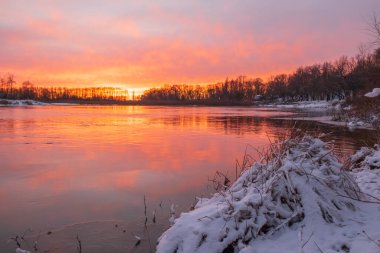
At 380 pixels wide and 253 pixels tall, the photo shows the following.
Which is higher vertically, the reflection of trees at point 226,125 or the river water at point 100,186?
the reflection of trees at point 226,125

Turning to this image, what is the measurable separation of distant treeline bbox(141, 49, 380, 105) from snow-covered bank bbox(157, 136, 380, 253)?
51630mm

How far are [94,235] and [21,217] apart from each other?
5.43ft

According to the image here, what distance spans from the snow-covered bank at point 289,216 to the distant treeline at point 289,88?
51630 millimetres

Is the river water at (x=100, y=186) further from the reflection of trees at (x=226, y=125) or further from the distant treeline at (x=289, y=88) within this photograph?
the distant treeline at (x=289, y=88)

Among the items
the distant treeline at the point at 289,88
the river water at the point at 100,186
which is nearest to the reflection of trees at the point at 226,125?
the river water at the point at 100,186

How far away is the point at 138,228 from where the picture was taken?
6.44 meters

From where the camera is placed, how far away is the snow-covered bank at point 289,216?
184 inches

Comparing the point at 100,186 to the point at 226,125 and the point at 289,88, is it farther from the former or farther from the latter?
the point at 289,88

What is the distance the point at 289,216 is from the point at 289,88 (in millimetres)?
119464

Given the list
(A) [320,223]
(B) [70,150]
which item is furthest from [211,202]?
(B) [70,150]

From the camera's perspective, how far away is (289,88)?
120062 mm

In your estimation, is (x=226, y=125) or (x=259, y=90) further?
(x=259, y=90)

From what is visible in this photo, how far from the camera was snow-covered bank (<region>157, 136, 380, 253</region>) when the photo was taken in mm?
4664

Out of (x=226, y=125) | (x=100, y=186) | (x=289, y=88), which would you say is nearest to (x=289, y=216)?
(x=100, y=186)
